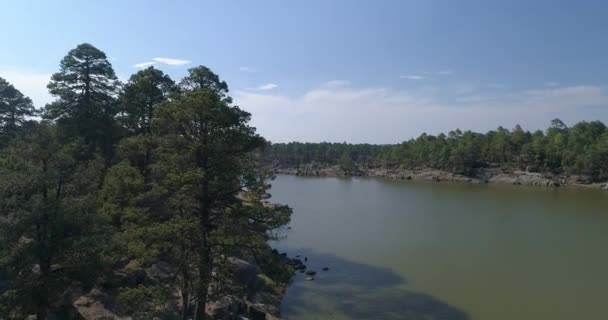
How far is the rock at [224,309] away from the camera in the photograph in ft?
60.3

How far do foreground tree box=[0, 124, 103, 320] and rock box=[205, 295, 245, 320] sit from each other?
20.3ft

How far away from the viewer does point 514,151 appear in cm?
11500

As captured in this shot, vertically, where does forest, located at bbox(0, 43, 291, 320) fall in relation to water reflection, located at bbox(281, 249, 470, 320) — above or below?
above

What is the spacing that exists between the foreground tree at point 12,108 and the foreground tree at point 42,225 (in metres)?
21.9

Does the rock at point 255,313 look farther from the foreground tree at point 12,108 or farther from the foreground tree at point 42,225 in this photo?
the foreground tree at point 12,108

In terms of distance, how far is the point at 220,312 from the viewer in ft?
61.1

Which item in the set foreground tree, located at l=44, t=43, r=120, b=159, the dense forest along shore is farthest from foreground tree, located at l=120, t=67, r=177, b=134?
the dense forest along shore

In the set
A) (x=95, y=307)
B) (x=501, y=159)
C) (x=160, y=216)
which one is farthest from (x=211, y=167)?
(x=501, y=159)

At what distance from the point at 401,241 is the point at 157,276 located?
25.4 m

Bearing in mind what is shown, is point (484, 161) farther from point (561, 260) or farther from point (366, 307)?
point (366, 307)

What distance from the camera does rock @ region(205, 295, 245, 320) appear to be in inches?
723

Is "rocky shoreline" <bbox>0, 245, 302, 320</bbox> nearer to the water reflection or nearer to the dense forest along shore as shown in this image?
the water reflection

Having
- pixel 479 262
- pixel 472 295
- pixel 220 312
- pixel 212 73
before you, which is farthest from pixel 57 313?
pixel 479 262

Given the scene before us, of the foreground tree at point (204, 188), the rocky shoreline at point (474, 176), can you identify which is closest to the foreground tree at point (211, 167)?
the foreground tree at point (204, 188)
